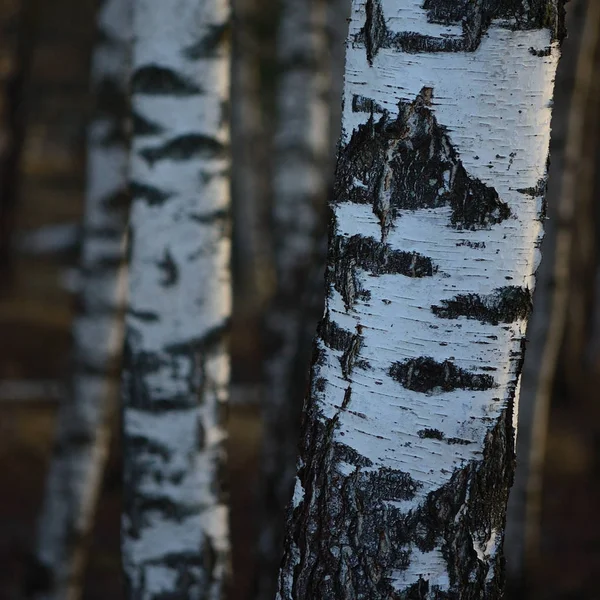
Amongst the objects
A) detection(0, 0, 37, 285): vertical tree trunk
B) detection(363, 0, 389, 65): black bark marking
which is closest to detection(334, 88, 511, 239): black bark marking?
detection(363, 0, 389, 65): black bark marking

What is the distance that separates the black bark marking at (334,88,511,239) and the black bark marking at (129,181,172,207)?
1311 mm

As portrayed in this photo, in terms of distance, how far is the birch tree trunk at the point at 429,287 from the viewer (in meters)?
1.54

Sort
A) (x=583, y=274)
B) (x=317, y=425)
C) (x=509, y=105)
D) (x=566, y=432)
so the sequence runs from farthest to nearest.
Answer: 1. (x=583, y=274)
2. (x=566, y=432)
3. (x=317, y=425)
4. (x=509, y=105)

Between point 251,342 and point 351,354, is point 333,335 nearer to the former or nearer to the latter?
point 351,354

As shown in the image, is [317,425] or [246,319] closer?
[317,425]

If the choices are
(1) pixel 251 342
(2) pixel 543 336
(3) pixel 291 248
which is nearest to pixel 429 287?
(3) pixel 291 248

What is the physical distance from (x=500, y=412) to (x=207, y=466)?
1.54 meters

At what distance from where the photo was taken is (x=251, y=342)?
10648mm

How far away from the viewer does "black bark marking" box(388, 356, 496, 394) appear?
1589 mm

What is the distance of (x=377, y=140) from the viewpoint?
1.62 m

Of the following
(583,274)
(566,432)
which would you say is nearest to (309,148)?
(566,432)

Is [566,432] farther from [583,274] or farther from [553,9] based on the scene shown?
[553,9]

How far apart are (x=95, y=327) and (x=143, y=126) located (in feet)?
4.74

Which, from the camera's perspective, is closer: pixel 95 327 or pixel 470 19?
pixel 470 19
